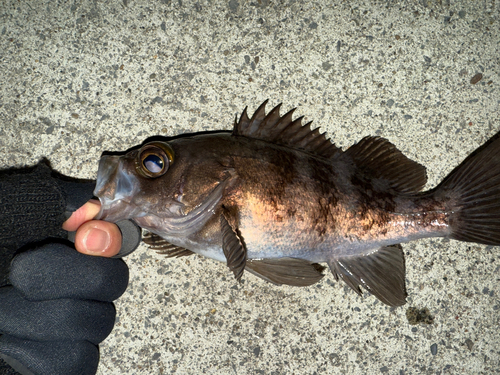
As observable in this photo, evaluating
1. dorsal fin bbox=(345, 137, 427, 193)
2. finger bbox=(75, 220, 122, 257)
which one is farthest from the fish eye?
dorsal fin bbox=(345, 137, 427, 193)

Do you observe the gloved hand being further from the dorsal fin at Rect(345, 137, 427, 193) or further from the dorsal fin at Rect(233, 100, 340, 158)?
the dorsal fin at Rect(345, 137, 427, 193)

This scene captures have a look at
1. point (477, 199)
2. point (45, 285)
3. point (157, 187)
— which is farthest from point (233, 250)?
point (477, 199)

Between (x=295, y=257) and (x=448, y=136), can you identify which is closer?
(x=295, y=257)

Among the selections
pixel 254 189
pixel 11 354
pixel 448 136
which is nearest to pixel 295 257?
pixel 254 189

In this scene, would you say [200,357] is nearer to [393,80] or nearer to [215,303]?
[215,303]

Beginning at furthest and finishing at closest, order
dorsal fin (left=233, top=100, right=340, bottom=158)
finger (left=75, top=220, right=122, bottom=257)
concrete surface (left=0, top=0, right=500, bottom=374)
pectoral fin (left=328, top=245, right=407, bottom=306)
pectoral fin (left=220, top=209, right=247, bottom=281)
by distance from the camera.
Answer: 1. concrete surface (left=0, top=0, right=500, bottom=374)
2. pectoral fin (left=328, top=245, right=407, bottom=306)
3. dorsal fin (left=233, top=100, right=340, bottom=158)
4. finger (left=75, top=220, right=122, bottom=257)
5. pectoral fin (left=220, top=209, right=247, bottom=281)
